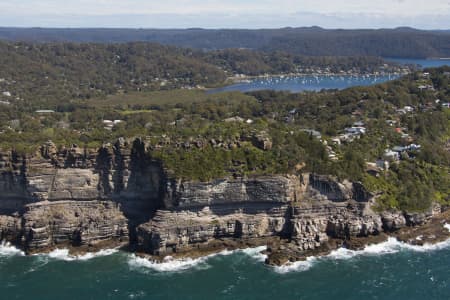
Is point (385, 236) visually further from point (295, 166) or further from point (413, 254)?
point (295, 166)

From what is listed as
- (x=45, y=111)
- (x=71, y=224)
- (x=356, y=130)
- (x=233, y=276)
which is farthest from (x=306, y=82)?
(x=233, y=276)

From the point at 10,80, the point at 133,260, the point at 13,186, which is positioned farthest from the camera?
the point at 10,80

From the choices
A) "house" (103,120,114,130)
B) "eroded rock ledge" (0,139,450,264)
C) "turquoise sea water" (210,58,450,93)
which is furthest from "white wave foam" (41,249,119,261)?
"turquoise sea water" (210,58,450,93)

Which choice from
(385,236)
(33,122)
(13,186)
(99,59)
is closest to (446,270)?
(385,236)

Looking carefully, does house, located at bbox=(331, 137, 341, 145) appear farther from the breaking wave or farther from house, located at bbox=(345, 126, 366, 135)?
the breaking wave

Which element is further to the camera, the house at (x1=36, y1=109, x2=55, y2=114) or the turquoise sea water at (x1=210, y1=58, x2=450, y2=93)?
the turquoise sea water at (x1=210, y1=58, x2=450, y2=93)

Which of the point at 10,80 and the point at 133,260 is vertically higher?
the point at 10,80

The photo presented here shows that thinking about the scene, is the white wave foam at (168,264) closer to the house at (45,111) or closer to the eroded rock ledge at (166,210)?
the eroded rock ledge at (166,210)
